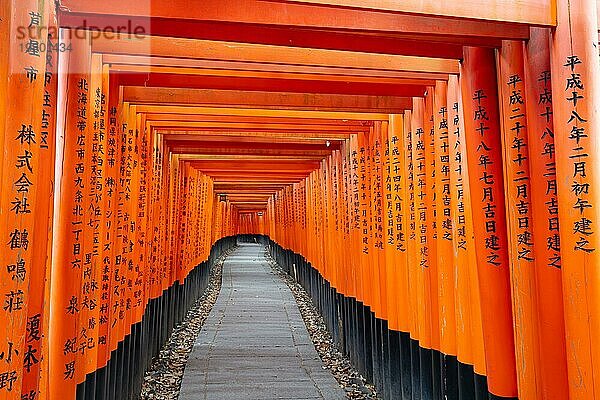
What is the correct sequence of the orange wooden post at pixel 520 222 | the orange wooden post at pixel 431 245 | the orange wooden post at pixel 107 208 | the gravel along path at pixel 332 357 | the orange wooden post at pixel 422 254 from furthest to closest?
the gravel along path at pixel 332 357, the orange wooden post at pixel 422 254, the orange wooden post at pixel 431 245, the orange wooden post at pixel 107 208, the orange wooden post at pixel 520 222

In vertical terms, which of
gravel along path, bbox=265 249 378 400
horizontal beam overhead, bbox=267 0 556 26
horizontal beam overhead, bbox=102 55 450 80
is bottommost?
gravel along path, bbox=265 249 378 400

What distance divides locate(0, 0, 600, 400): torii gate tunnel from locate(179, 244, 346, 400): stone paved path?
79cm

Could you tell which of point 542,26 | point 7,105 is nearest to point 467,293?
point 542,26

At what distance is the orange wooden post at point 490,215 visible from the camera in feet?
9.66

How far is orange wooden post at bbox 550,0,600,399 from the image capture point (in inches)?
89.3

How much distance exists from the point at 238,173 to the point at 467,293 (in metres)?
→ 8.72

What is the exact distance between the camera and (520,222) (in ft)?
9.04

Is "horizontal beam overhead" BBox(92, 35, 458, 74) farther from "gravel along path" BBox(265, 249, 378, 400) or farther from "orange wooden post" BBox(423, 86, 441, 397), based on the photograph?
"gravel along path" BBox(265, 249, 378, 400)

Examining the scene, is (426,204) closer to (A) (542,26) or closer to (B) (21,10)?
(A) (542,26)

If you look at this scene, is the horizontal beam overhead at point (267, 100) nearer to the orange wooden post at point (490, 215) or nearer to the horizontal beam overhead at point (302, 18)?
the orange wooden post at point (490, 215)

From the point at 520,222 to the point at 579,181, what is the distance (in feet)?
1.54

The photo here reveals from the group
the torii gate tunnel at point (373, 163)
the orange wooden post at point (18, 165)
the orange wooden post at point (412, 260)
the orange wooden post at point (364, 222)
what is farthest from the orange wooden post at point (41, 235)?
the orange wooden post at point (364, 222)

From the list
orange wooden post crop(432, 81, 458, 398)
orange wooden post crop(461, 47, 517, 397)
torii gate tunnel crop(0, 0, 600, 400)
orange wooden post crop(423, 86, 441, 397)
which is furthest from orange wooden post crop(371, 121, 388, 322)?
orange wooden post crop(461, 47, 517, 397)

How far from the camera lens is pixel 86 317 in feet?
11.3
